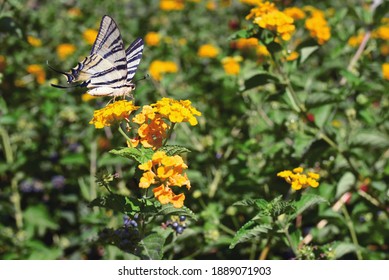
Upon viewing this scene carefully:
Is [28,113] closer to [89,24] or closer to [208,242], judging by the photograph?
[89,24]

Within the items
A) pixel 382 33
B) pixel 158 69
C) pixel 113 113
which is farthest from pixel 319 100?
pixel 382 33

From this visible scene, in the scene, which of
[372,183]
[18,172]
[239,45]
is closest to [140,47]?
[372,183]

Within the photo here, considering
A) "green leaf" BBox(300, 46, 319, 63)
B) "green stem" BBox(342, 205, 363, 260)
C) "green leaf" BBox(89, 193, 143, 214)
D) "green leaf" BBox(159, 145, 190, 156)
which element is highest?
"green leaf" BBox(300, 46, 319, 63)

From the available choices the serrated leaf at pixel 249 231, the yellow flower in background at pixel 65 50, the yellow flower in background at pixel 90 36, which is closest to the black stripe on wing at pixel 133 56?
the serrated leaf at pixel 249 231

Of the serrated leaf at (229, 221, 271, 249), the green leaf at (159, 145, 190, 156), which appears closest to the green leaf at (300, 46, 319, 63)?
the serrated leaf at (229, 221, 271, 249)

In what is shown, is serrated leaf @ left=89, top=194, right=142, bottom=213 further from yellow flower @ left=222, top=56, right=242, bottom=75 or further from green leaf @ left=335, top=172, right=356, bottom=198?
yellow flower @ left=222, top=56, right=242, bottom=75
